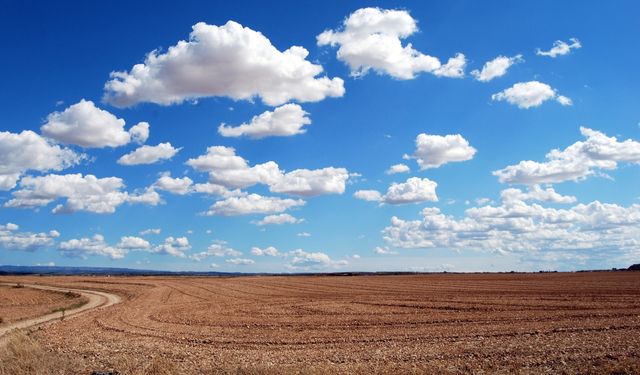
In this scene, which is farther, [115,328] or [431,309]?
[431,309]

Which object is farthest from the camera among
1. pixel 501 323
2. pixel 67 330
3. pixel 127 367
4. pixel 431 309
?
pixel 431 309

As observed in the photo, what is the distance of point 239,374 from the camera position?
18.5 meters

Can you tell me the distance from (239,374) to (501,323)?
1702 cm

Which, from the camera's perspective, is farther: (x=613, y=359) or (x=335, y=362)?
(x=335, y=362)

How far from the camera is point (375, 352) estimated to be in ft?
73.7

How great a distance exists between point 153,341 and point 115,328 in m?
7.17

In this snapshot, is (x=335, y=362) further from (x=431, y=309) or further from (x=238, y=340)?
(x=431, y=309)

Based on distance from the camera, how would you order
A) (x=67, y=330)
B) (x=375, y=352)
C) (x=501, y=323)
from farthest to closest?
(x=67, y=330) < (x=501, y=323) < (x=375, y=352)

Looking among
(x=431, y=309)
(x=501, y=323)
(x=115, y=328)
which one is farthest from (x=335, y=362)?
(x=431, y=309)

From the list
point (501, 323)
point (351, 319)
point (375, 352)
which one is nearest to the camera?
point (375, 352)

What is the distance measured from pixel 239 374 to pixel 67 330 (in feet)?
60.3

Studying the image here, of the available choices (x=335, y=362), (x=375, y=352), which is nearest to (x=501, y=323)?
(x=375, y=352)

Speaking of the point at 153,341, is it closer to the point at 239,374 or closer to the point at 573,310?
the point at 239,374

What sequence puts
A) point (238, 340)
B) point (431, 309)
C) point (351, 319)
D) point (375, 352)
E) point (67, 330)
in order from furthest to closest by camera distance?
point (431, 309)
point (351, 319)
point (67, 330)
point (238, 340)
point (375, 352)
